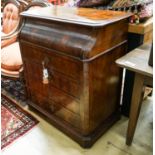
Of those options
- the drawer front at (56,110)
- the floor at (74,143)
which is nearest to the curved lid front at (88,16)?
the drawer front at (56,110)

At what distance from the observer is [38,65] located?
1520 mm

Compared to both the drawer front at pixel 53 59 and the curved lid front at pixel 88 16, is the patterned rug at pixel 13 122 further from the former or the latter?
the curved lid front at pixel 88 16

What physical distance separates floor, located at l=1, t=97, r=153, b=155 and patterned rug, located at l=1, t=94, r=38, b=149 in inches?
2.1

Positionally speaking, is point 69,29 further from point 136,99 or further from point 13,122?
point 13,122

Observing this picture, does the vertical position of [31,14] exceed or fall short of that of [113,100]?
it exceeds it

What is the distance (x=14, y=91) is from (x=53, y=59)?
105 cm

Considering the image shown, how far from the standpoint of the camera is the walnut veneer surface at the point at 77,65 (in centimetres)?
117

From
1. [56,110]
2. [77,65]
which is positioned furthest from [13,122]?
[77,65]

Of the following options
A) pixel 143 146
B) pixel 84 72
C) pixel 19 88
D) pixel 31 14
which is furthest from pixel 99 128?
pixel 19 88

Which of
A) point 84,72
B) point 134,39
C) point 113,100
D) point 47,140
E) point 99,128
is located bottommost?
point 47,140

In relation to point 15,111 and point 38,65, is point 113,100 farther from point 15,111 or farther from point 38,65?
point 15,111

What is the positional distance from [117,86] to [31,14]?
84 centimetres

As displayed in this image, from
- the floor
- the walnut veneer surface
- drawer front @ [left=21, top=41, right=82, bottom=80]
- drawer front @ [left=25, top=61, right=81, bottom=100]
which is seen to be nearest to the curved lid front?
the walnut veneer surface

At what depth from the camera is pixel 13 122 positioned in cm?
178
